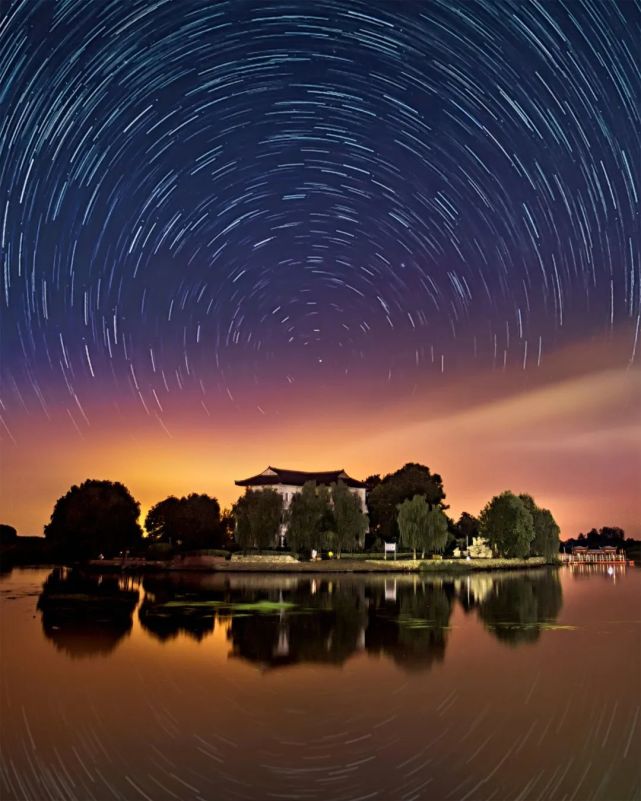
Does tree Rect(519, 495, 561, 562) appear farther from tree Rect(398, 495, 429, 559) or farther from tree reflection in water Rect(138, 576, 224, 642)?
tree reflection in water Rect(138, 576, 224, 642)

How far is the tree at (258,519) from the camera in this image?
70562mm

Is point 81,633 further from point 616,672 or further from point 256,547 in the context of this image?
point 256,547

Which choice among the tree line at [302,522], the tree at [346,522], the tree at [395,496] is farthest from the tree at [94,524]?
the tree at [395,496]

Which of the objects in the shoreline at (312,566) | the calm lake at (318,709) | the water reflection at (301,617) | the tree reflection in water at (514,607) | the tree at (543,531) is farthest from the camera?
the tree at (543,531)

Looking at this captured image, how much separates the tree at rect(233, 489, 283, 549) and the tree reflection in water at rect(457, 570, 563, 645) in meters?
24.2

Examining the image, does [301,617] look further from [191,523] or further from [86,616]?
[191,523]

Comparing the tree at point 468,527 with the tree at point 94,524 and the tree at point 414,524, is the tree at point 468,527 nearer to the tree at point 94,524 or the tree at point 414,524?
the tree at point 414,524

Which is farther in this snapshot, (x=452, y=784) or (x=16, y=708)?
(x=16, y=708)

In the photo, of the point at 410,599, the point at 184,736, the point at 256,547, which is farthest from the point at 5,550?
the point at 184,736

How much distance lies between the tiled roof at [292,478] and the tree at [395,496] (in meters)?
15.7

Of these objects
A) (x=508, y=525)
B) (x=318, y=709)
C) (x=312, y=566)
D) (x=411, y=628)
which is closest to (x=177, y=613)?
(x=411, y=628)

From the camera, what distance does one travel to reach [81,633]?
23.2 metres

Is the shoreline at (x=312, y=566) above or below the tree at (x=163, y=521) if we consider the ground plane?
below

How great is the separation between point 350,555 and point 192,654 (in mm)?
59870
